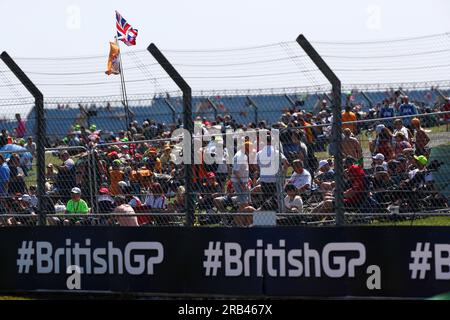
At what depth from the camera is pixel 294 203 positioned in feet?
38.1

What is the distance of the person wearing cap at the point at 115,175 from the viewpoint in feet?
41.0

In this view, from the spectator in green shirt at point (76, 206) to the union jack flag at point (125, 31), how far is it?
33.3ft

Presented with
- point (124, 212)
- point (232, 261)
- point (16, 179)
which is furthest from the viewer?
point (16, 179)

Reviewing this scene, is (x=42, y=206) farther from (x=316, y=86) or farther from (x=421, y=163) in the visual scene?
(x=421, y=163)

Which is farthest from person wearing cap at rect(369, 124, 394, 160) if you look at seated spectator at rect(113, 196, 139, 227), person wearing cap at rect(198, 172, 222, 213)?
seated spectator at rect(113, 196, 139, 227)

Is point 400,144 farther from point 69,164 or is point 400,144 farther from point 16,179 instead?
point 16,179

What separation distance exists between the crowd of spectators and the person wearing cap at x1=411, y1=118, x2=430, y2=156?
1 cm

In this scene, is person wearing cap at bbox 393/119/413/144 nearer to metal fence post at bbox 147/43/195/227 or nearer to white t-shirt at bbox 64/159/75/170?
metal fence post at bbox 147/43/195/227

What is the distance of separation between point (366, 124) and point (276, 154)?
1.12 metres

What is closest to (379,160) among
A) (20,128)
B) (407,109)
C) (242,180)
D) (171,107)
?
(242,180)

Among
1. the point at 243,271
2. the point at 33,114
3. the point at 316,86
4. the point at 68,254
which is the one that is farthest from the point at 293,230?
the point at 33,114

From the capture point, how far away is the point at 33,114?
12.6m

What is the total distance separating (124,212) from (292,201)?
2.08m
